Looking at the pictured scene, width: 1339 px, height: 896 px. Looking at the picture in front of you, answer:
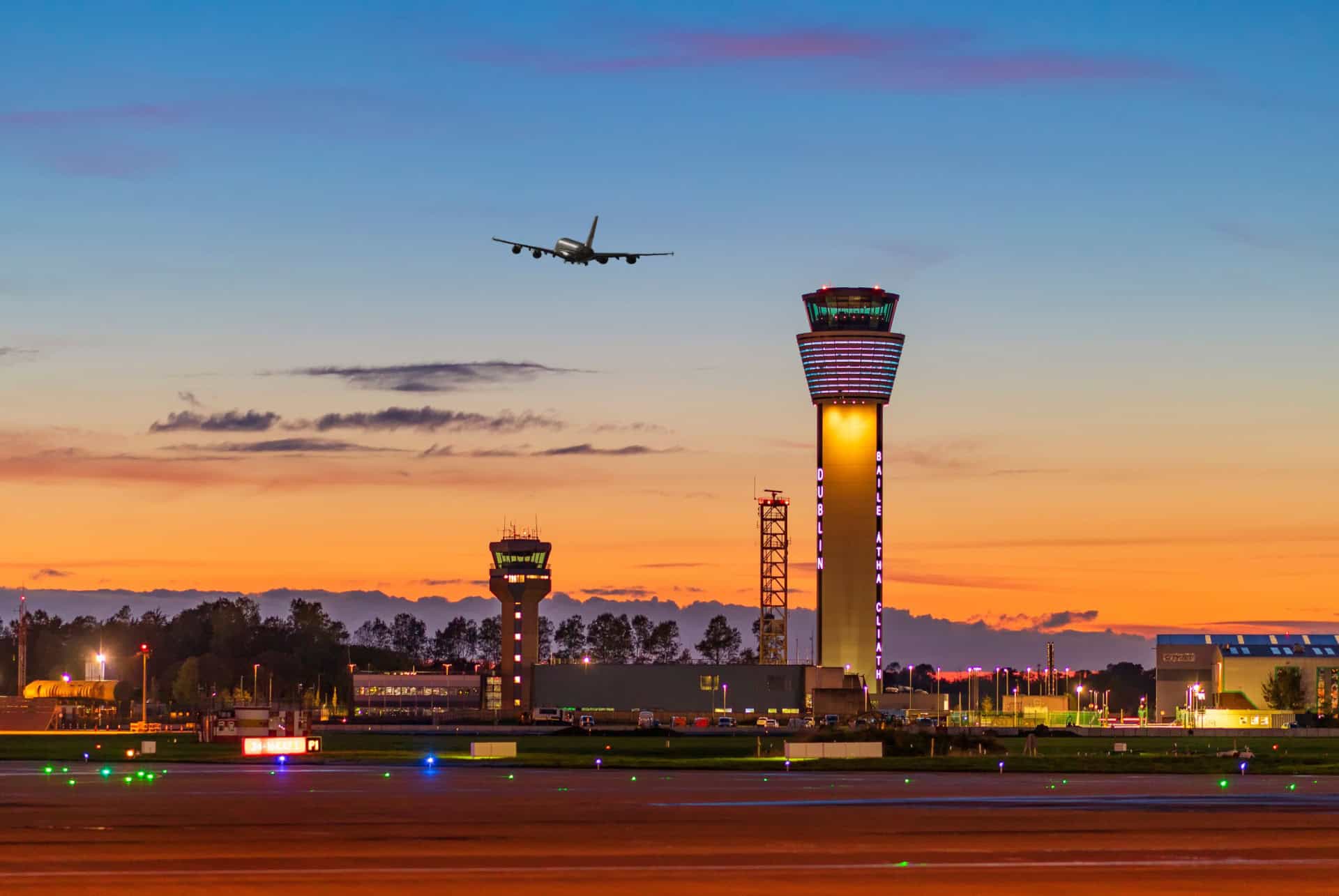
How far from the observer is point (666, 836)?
39.8m

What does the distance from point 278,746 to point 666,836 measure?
57.8m

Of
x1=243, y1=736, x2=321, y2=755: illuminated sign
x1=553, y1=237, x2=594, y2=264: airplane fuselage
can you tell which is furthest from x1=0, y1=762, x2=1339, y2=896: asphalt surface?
x1=553, y1=237, x2=594, y2=264: airplane fuselage

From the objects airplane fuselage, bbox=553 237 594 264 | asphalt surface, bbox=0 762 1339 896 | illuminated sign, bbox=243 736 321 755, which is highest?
airplane fuselage, bbox=553 237 594 264

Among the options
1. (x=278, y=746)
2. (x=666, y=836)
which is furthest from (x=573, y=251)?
(x=666, y=836)

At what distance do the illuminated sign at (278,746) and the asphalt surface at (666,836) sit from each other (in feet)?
90.1

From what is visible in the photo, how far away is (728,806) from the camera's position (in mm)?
49375

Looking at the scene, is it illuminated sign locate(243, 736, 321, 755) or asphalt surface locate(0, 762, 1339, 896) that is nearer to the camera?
asphalt surface locate(0, 762, 1339, 896)

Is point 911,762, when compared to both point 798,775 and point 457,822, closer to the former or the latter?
point 798,775

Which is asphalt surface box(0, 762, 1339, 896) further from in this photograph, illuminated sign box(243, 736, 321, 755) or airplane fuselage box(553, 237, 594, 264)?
airplane fuselage box(553, 237, 594, 264)

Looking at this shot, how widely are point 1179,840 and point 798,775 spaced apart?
31.5 metres

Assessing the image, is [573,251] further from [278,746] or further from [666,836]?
[666,836]

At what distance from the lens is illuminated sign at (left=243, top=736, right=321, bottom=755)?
91.7m

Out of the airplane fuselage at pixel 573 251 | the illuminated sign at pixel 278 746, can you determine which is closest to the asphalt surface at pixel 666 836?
the illuminated sign at pixel 278 746

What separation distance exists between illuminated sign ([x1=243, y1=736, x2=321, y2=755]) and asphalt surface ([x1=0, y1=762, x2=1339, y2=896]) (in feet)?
90.1
